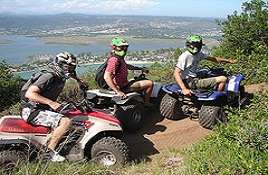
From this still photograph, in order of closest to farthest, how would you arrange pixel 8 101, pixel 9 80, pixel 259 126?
pixel 259 126 < pixel 8 101 < pixel 9 80

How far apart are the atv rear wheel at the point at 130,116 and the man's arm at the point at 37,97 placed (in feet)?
Answer: 6.30

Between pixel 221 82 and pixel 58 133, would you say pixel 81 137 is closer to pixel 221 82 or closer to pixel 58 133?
pixel 58 133

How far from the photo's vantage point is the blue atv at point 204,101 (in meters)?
8.14

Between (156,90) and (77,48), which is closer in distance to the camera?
(156,90)

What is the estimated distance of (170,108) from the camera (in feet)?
29.0

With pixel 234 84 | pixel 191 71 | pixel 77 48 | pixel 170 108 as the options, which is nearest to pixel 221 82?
pixel 234 84

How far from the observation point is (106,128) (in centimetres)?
686

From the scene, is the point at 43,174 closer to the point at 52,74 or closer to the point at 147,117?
the point at 52,74

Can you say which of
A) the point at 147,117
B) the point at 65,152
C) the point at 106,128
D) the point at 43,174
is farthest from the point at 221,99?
the point at 43,174

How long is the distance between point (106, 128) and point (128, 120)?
1452mm

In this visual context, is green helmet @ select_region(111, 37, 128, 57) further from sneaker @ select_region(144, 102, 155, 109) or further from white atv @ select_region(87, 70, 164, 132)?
sneaker @ select_region(144, 102, 155, 109)

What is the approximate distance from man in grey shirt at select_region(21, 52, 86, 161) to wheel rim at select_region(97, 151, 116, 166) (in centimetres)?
57

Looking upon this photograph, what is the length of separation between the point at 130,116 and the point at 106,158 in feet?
5.32

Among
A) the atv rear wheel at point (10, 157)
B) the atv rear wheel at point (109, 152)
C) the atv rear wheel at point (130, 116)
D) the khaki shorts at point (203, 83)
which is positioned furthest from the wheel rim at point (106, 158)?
the khaki shorts at point (203, 83)
